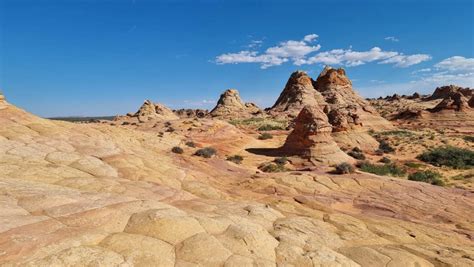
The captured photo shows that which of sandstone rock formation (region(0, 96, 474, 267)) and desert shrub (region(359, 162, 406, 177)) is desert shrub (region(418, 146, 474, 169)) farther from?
sandstone rock formation (region(0, 96, 474, 267))

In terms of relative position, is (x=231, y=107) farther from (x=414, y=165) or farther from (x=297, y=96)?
(x=414, y=165)

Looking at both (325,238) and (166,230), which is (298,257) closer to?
(325,238)

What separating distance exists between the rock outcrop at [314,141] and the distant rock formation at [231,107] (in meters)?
54.5

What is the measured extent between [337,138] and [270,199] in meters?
27.7

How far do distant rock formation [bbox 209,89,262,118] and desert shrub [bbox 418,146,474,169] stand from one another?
5660cm

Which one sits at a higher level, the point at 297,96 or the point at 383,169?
the point at 297,96

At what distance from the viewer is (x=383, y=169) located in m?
27.1

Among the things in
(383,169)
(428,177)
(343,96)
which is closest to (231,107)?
(343,96)

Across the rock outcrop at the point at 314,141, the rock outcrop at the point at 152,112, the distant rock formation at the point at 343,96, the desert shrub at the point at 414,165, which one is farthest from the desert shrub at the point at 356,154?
the rock outcrop at the point at 152,112

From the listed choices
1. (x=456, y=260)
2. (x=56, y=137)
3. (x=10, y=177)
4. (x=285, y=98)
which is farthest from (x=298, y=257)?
(x=285, y=98)

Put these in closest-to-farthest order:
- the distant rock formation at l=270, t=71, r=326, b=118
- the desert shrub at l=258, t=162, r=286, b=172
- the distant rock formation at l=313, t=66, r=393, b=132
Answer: the desert shrub at l=258, t=162, r=286, b=172 < the distant rock formation at l=313, t=66, r=393, b=132 < the distant rock formation at l=270, t=71, r=326, b=118

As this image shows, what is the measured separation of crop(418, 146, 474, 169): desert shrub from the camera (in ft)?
98.1

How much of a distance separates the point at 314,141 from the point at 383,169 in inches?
245

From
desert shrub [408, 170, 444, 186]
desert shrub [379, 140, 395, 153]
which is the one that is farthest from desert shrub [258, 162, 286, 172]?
desert shrub [379, 140, 395, 153]
